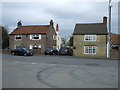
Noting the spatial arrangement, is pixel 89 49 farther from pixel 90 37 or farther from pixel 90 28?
pixel 90 28

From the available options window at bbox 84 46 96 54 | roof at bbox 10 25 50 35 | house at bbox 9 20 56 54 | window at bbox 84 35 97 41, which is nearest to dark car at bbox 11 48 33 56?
house at bbox 9 20 56 54

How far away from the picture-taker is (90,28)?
34500mm

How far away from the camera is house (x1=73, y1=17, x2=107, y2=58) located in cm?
3167

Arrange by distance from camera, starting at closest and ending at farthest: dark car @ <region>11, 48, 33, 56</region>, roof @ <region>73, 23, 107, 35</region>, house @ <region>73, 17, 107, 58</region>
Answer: dark car @ <region>11, 48, 33, 56</region> → house @ <region>73, 17, 107, 58</region> → roof @ <region>73, 23, 107, 35</region>

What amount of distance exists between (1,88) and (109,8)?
2431 cm

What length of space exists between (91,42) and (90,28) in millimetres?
3758

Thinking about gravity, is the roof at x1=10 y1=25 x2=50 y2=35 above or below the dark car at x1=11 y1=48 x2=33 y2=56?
above

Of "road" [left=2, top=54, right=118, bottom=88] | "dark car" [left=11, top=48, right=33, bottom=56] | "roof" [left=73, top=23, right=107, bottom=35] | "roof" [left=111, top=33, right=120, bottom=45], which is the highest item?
"roof" [left=73, top=23, right=107, bottom=35]

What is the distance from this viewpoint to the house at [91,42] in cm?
3167

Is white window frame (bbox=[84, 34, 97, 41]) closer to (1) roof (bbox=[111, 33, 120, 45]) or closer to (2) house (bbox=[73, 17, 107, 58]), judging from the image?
(2) house (bbox=[73, 17, 107, 58])

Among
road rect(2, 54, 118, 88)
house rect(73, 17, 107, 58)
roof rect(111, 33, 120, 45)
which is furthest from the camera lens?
roof rect(111, 33, 120, 45)

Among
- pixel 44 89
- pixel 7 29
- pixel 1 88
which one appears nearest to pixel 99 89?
pixel 44 89

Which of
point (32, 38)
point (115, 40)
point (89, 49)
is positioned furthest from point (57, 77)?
point (115, 40)

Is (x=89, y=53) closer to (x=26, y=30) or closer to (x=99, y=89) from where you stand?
(x=26, y=30)
